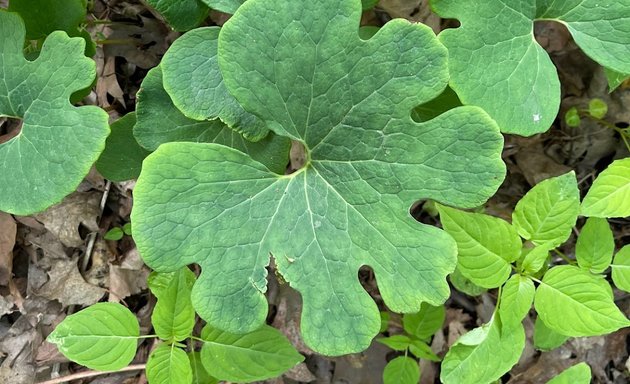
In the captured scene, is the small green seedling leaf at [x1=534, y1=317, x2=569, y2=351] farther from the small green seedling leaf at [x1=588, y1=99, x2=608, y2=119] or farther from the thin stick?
the thin stick

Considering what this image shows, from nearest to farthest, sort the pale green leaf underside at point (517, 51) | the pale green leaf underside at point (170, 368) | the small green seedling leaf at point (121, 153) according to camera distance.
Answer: the pale green leaf underside at point (517, 51) < the pale green leaf underside at point (170, 368) < the small green seedling leaf at point (121, 153)

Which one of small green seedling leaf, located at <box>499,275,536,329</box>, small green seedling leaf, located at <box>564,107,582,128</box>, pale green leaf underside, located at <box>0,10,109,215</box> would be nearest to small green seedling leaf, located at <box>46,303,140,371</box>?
pale green leaf underside, located at <box>0,10,109,215</box>

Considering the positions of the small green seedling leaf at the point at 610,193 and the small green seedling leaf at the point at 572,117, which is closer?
the small green seedling leaf at the point at 610,193

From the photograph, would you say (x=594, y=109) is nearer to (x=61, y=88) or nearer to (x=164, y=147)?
(x=164, y=147)

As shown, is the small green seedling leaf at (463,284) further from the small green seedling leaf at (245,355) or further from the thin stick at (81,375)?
the thin stick at (81,375)

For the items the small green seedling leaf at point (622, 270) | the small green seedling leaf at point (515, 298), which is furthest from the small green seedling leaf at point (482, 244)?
the small green seedling leaf at point (622, 270)

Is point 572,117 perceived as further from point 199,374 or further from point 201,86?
point 199,374

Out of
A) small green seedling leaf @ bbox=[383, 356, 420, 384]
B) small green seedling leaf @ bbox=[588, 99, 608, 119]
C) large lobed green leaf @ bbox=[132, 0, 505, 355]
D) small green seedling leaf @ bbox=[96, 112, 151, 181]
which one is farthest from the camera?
small green seedling leaf @ bbox=[588, 99, 608, 119]

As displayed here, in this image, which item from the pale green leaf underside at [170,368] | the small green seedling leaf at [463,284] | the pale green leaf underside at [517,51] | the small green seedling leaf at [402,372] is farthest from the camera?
the small green seedling leaf at [463,284]
